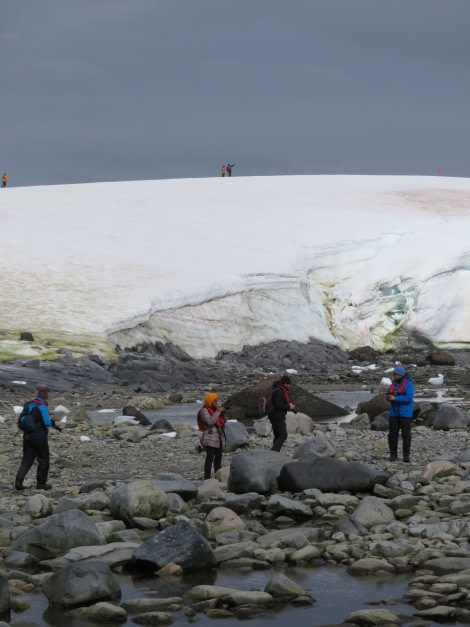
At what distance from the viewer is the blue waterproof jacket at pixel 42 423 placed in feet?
52.6

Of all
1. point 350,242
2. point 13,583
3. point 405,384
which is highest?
point 350,242

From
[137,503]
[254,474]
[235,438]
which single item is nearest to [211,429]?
[254,474]

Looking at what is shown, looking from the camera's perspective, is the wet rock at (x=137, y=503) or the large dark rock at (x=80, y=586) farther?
the wet rock at (x=137, y=503)

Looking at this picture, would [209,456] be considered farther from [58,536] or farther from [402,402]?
[58,536]

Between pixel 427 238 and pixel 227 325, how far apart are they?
14116 millimetres

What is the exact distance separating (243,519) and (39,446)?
389 cm

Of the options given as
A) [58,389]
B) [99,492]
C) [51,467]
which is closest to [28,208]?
[58,389]

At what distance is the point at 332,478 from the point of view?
1535 centimetres

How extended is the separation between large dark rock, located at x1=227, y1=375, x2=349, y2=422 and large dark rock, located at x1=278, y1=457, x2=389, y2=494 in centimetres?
1136

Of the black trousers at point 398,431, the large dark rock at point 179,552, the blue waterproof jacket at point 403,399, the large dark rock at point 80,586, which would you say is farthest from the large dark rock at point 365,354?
the large dark rock at point 80,586

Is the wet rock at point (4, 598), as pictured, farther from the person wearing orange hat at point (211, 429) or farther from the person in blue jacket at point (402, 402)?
the person in blue jacket at point (402, 402)

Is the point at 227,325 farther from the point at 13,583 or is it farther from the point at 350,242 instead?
the point at 13,583

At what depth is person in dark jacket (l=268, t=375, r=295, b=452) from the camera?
18.5 metres

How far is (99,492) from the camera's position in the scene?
1494cm
